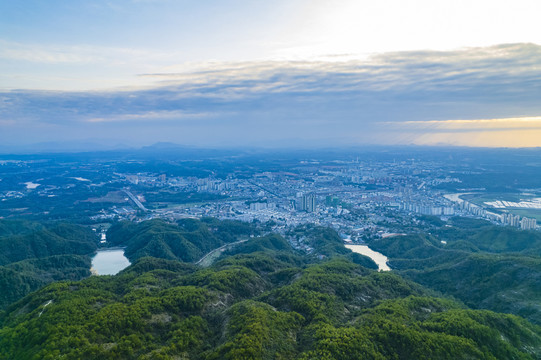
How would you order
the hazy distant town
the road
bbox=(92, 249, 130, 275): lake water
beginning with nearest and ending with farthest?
bbox=(92, 249, 130, 275): lake water < the road < the hazy distant town

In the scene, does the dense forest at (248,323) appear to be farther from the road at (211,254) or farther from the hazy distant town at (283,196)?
the hazy distant town at (283,196)

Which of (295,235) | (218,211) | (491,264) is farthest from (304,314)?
(218,211)

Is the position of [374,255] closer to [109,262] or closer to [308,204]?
[308,204]

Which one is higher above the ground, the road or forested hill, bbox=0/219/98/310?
forested hill, bbox=0/219/98/310

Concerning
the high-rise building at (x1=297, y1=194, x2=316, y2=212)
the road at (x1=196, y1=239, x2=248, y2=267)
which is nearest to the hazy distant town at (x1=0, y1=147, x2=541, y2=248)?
the high-rise building at (x1=297, y1=194, x2=316, y2=212)

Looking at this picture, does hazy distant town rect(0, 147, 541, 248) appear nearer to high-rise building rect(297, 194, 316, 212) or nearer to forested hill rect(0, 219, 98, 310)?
high-rise building rect(297, 194, 316, 212)

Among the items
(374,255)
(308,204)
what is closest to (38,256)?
(374,255)

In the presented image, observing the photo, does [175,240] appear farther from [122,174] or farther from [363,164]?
[363,164]
